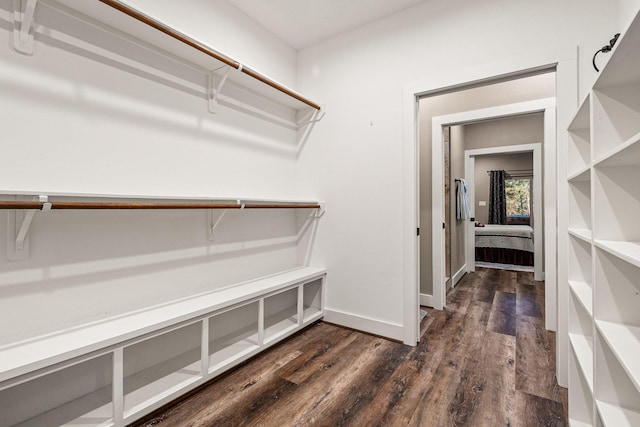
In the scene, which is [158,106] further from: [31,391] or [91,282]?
[31,391]

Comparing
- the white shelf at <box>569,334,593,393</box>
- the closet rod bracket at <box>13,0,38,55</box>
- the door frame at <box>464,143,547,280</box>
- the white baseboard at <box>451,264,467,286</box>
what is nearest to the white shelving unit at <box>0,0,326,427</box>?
the closet rod bracket at <box>13,0,38,55</box>

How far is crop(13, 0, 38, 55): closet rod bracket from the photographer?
1.33 m

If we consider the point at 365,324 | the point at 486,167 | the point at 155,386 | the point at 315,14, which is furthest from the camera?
the point at 486,167

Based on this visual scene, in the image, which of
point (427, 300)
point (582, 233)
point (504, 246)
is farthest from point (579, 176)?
point (504, 246)

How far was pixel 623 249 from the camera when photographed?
0.87 m

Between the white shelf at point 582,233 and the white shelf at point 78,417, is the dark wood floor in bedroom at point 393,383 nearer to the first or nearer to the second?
the white shelf at point 78,417

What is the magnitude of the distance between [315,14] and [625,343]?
2.74m

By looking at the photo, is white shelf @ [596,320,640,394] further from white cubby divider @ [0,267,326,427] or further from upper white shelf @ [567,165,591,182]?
white cubby divider @ [0,267,326,427]

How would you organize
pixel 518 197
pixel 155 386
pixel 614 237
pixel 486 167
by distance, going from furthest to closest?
1. pixel 518 197
2. pixel 486 167
3. pixel 155 386
4. pixel 614 237

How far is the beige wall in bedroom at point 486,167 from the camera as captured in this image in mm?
8258

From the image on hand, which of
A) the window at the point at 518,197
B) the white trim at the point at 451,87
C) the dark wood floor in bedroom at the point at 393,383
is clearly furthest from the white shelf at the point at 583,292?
the window at the point at 518,197

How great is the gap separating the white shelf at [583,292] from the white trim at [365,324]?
4.06 ft

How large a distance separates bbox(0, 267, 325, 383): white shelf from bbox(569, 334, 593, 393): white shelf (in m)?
1.73

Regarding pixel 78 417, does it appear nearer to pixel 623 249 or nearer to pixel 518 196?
pixel 623 249
